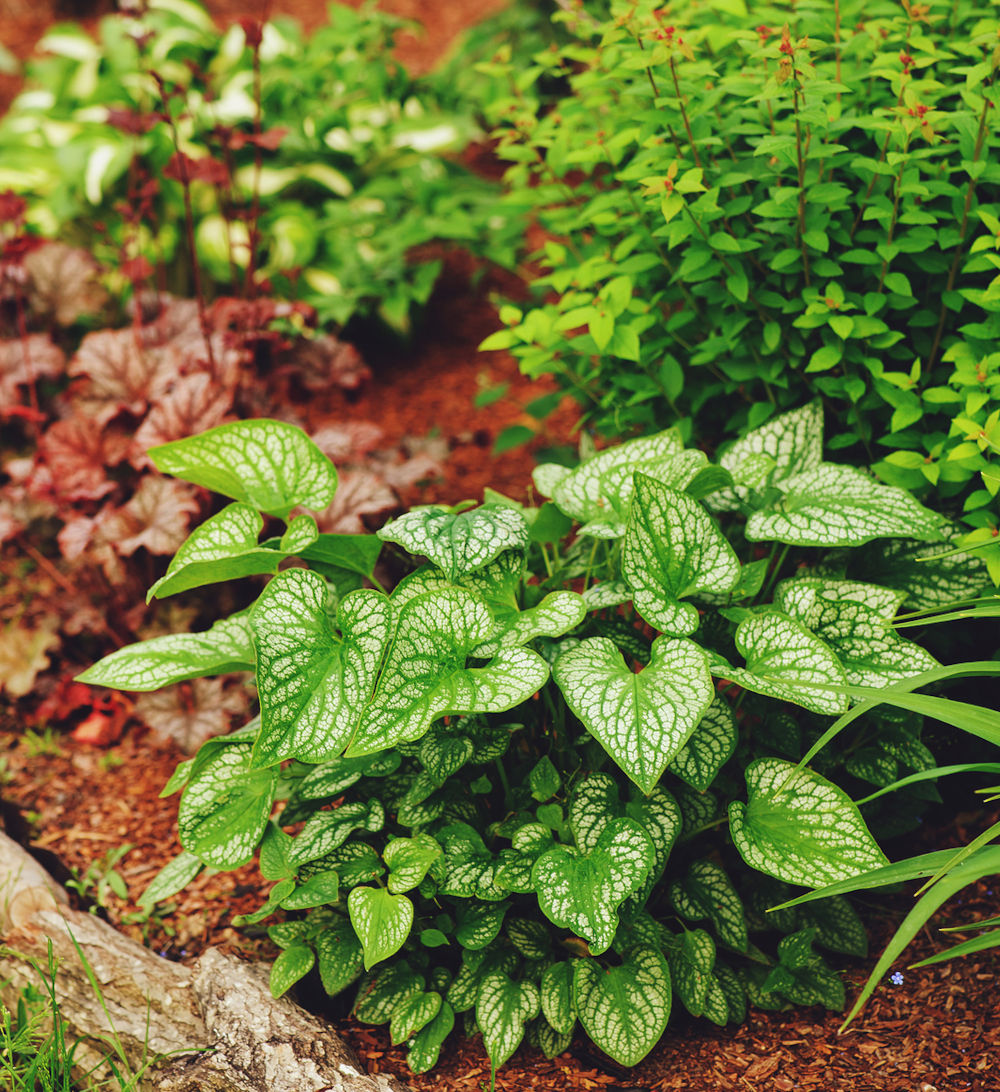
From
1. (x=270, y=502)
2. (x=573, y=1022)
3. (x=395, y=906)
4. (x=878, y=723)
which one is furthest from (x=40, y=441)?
(x=878, y=723)

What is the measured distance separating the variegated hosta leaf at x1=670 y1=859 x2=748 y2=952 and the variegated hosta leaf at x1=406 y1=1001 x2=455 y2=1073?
1.68ft

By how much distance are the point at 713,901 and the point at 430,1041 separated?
63 centimetres

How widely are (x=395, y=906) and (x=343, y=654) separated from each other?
475mm

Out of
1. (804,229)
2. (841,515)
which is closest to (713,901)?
(841,515)

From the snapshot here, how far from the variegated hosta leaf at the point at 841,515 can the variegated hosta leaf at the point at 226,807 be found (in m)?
1.14

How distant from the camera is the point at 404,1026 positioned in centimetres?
191

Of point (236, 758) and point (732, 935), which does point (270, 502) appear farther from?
point (732, 935)

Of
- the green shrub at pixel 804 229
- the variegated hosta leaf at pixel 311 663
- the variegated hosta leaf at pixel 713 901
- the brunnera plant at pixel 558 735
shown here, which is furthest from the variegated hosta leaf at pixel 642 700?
the green shrub at pixel 804 229

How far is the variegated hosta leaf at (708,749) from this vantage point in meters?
1.83

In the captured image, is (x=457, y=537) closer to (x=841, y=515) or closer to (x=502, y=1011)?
(x=841, y=515)

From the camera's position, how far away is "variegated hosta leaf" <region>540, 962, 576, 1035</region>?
190 centimetres

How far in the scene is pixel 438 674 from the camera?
1793mm

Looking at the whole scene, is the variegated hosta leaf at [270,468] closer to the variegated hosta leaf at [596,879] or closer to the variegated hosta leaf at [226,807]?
the variegated hosta leaf at [226,807]

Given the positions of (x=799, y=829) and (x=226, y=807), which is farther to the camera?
(x=226, y=807)
